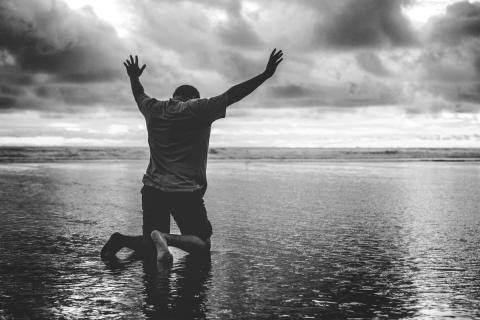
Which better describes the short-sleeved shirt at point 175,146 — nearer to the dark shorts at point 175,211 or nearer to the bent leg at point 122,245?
the dark shorts at point 175,211

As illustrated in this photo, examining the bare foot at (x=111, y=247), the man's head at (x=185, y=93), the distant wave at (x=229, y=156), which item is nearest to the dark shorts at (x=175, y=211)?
the bare foot at (x=111, y=247)

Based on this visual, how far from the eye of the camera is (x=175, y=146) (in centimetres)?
547

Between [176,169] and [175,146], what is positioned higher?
[175,146]

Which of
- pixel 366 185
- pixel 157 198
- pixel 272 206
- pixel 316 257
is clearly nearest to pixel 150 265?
pixel 157 198

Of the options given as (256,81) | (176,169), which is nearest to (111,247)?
(176,169)

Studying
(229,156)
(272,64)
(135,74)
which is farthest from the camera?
(229,156)

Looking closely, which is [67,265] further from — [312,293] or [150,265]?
[312,293]

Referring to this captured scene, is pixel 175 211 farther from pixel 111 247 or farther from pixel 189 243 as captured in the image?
pixel 111 247

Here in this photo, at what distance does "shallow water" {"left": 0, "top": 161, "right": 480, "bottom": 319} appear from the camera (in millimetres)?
4125

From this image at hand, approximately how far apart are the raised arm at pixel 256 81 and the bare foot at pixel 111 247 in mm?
2096

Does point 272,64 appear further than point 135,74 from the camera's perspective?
No

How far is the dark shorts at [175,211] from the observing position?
553 cm

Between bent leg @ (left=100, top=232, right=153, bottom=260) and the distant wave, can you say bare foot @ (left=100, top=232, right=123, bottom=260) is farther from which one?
the distant wave

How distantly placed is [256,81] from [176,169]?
1.28m
